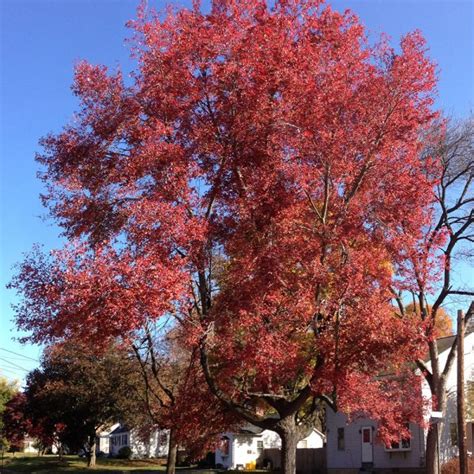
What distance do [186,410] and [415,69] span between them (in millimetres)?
10958

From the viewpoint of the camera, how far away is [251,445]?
5028 cm

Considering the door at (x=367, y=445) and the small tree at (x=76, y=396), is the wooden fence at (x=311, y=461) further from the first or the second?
the small tree at (x=76, y=396)

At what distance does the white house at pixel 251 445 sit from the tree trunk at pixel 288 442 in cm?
3367

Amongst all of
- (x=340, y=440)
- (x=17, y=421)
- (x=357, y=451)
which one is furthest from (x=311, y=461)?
(x=17, y=421)

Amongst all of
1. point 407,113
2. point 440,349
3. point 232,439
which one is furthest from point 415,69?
point 232,439

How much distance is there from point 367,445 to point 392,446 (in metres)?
2.62

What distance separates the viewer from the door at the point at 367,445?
118ft

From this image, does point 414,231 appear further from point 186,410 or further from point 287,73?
point 186,410

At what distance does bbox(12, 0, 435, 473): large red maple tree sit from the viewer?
13820 millimetres

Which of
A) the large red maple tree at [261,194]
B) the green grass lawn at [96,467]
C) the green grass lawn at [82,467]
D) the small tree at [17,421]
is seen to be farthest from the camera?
the small tree at [17,421]

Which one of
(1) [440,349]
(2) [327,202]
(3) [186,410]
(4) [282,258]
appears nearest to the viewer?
(4) [282,258]

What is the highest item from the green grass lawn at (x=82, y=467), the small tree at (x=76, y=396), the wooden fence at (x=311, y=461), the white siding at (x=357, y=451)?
the small tree at (x=76, y=396)

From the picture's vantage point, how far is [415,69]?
49.9ft

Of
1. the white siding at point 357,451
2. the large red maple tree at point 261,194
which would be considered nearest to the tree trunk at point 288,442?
the large red maple tree at point 261,194
